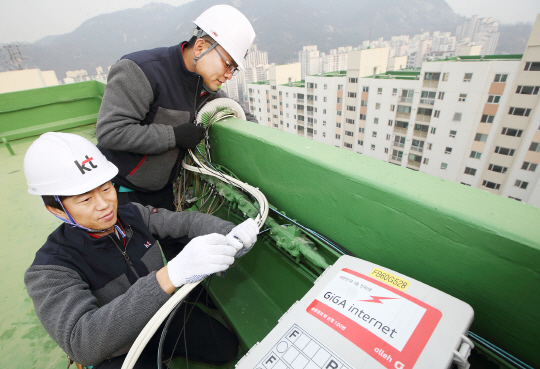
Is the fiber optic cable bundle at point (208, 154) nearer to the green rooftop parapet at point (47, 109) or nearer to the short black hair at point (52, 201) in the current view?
the short black hair at point (52, 201)

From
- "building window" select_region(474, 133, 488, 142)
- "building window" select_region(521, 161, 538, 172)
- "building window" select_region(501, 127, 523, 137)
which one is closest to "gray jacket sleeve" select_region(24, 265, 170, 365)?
"building window" select_region(521, 161, 538, 172)

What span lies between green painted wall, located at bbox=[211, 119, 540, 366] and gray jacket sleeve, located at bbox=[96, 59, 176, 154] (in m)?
0.75

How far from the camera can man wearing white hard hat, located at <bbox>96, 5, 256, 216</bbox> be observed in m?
1.30

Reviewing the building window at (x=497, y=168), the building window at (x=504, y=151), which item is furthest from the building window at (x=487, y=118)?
the building window at (x=497, y=168)

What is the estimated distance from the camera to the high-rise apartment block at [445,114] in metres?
9.72

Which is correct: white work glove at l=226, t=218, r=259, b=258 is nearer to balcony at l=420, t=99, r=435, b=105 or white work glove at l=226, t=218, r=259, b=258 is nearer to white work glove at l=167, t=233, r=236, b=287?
white work glove at l=167, t=233, r=236, b=287

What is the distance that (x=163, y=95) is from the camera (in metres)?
1.42

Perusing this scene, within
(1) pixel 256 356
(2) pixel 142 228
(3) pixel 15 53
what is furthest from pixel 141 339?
(3) pixel 15 53

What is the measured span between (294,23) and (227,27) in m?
81.3

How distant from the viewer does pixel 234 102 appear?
69.5 inches

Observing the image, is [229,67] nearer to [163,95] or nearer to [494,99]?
[163,95]

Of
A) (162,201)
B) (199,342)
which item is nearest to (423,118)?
(162,201)

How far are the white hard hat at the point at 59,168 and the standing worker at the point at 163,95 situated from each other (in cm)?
32

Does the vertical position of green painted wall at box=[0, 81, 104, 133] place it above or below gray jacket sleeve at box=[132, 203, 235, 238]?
Result: above
